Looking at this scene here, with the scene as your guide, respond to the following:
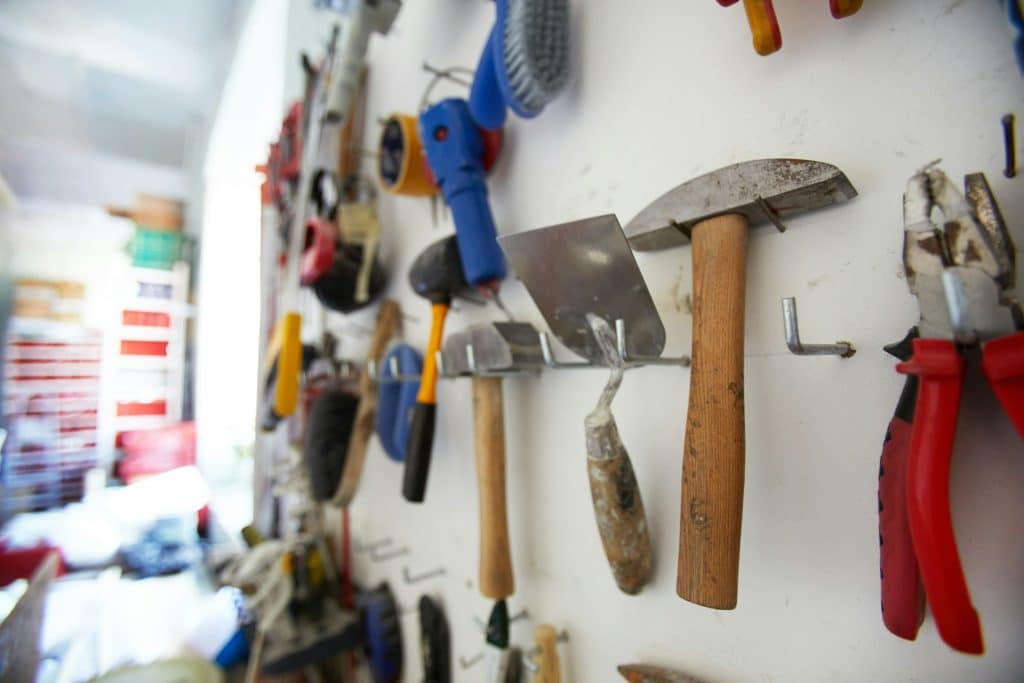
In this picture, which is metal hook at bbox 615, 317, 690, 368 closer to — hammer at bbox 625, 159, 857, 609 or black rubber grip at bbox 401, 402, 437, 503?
hammer at bbox 625, 159, 857, 609

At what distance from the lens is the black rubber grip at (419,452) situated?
Answer: 498 millimetres

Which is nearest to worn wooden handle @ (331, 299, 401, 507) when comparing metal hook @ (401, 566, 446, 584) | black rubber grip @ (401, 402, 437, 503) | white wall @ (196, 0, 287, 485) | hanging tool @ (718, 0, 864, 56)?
metal hook @ (401, 566, 446, 584)

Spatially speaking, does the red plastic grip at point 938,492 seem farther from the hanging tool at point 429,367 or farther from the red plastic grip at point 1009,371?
the hanging tool at point 429,367

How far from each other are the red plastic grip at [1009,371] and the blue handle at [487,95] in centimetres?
41

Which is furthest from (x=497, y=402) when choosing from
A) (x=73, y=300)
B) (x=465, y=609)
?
(x=73, y=300)

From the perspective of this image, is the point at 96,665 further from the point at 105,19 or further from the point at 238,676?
the point at 105,19

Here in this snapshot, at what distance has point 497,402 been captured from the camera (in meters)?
0.48

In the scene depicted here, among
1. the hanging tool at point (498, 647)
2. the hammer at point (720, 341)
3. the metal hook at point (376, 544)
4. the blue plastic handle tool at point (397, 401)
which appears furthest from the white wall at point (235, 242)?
the hammer at point (720, 341)

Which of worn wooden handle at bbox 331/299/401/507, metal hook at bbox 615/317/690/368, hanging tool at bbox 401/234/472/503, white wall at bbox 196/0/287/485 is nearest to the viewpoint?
metal hook at bbox 615/317/690/368

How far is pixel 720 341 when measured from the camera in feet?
0.89

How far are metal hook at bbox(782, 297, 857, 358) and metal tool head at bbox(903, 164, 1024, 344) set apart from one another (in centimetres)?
5

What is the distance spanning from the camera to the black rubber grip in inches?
19.6

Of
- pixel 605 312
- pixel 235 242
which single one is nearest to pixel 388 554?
pixel 605 312

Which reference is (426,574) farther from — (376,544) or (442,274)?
(442,274)
